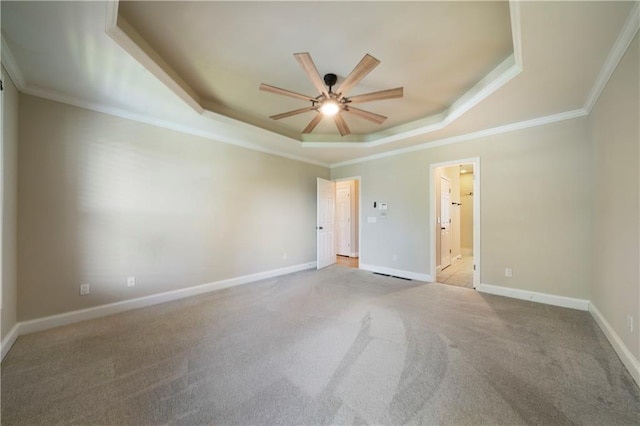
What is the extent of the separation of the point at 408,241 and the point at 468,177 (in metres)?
4.35

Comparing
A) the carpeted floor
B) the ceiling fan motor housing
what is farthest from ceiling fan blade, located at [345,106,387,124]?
the carpeted floor

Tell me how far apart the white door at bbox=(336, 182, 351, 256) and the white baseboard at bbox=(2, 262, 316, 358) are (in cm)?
339

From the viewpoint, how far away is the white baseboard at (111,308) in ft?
7.55

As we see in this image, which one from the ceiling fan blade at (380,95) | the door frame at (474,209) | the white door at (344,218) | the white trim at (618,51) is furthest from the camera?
the white door at (344,218)

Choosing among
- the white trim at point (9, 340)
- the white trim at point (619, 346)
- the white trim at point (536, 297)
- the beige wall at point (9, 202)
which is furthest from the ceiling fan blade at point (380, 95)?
the white trim at point (9, 340)

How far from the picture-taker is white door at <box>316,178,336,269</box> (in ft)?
17.1

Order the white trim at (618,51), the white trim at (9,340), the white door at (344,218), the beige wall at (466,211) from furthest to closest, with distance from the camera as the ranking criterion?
the beige wall at (466,211) → the white door at (344,218) → the white trim at (9,340) → the white trim at (618,51)

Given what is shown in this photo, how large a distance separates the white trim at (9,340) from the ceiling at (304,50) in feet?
7.84

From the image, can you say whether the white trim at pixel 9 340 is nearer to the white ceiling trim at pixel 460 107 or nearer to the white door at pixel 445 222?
the white ceiling trim at pixel 460 107

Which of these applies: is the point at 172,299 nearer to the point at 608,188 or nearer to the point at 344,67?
the point at 344,67

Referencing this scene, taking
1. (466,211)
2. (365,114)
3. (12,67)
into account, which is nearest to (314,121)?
(365,114)

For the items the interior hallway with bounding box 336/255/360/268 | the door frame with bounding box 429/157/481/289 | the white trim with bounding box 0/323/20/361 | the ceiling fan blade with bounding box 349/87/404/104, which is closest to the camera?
the white trim with bounding box 0/323/20/361

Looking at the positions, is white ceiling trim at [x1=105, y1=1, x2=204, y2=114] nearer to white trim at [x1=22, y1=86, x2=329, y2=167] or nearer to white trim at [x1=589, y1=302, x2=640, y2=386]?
white trim at [x1=22, y1=86, x2=329, y2=167]

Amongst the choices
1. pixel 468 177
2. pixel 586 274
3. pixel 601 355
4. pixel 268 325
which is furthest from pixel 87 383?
pixel 468 177
